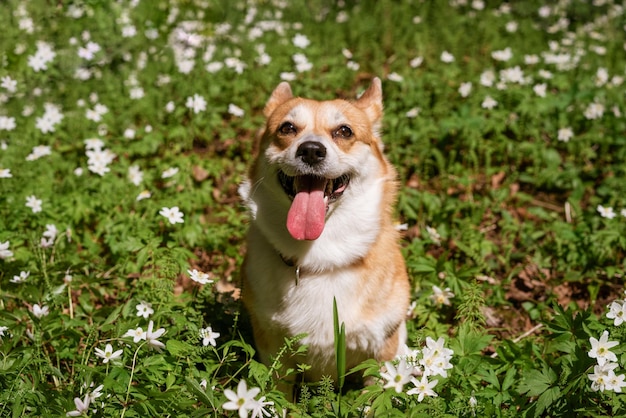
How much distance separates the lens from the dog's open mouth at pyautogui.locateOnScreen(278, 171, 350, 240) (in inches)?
119

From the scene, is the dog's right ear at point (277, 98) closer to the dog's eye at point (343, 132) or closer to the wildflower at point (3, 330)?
the dog's eye at point (343, 132)

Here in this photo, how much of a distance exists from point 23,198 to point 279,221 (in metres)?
2.33

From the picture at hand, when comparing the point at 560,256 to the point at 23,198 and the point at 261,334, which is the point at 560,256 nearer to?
the point at 261,334

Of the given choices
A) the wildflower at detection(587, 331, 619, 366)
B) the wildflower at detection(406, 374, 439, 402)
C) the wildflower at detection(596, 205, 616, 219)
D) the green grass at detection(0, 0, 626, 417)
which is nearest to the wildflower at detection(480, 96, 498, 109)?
the green grass at detection(0, 0, 626, 417)

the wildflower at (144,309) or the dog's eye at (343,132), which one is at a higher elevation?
the dog's eye at (343,132)

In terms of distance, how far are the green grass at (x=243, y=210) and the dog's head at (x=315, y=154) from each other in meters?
0.73

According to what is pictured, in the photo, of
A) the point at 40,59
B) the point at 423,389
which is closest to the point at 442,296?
the point at 423,389

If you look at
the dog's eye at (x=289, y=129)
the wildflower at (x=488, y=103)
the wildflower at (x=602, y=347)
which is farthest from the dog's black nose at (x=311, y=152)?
the wildflower at (x=488, y=103)

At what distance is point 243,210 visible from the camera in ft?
13.6

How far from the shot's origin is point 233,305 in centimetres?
359

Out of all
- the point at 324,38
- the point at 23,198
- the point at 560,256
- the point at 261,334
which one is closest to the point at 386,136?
the point at 560,256

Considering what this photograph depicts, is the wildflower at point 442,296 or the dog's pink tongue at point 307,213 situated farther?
the wildflower at point 442,296

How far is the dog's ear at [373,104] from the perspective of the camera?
149 inches

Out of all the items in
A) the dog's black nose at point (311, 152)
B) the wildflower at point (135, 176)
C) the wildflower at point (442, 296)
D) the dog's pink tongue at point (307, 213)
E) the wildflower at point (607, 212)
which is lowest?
the wildflower at point (442, 296)
